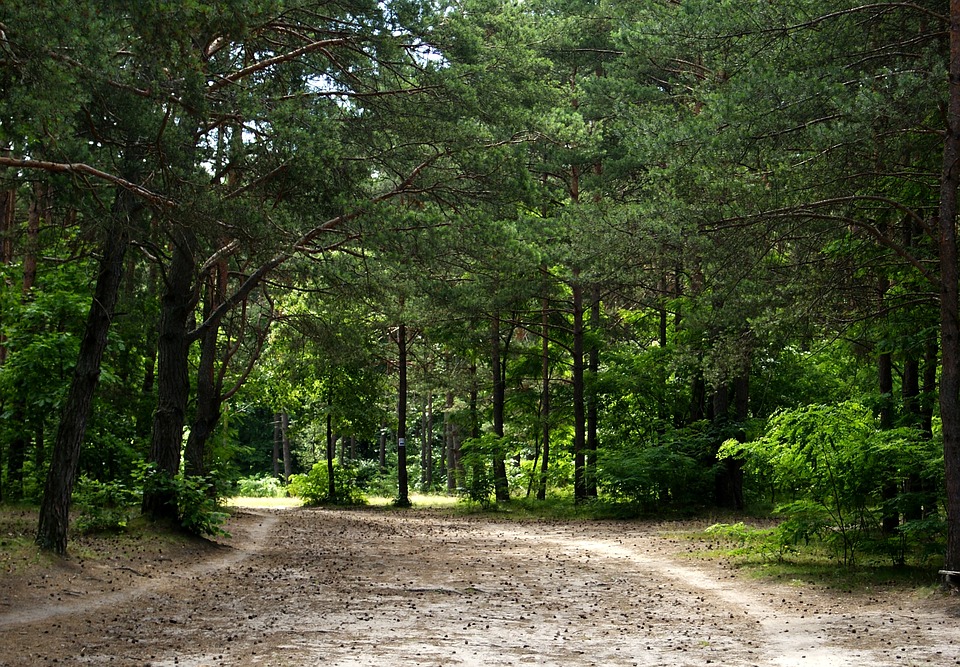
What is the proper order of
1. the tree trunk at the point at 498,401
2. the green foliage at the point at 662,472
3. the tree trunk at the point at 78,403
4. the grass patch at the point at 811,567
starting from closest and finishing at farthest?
the grass patch at the point at 811,567 < the tree trunk at the point at 78,403 < the green foliage at the point at 662,472 < the tree trunk at the point at 498,401

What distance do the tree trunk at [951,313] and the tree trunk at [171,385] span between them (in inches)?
410

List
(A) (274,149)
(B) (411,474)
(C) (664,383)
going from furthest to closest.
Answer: (B) (411,474) < (C) (664,383) < (A) (274,149)

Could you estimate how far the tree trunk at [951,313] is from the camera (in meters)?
9.35

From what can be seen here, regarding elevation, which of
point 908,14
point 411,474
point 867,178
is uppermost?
point 908,14

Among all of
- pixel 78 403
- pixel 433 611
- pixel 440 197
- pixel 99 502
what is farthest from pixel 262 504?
pixel 433 611

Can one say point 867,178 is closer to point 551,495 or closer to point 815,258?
point 815,258

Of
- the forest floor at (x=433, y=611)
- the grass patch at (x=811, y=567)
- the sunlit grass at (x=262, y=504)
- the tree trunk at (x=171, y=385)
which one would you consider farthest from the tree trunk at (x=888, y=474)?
the sunlit grass at (x=262, y=504)

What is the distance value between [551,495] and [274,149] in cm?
1818

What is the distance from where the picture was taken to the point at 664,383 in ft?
75.3

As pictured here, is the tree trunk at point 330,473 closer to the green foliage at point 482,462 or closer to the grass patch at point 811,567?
the green foliage at point 482,462

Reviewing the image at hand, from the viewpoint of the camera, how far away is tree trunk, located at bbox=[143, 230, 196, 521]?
1362cm

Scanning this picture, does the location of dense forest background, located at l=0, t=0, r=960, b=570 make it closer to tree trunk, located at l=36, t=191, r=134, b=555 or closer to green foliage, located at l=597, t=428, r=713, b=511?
tree trunk, located at l=36, t=191, r=134, b=555

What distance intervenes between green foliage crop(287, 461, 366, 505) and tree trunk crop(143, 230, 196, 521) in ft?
48.6

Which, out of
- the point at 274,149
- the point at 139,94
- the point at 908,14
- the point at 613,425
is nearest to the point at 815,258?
the point at 908,14
